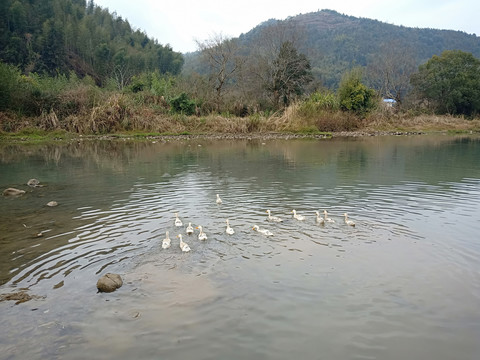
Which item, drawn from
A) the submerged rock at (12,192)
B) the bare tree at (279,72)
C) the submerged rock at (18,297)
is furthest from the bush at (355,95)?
the submerged rock at (18,297)

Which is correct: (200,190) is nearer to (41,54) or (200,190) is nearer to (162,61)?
(41,54)

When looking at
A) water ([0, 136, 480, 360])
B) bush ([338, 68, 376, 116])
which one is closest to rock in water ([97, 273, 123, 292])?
water ([0, 136, 480, 360])

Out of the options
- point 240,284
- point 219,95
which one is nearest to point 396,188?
point 240,284

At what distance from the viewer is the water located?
512 centimetres

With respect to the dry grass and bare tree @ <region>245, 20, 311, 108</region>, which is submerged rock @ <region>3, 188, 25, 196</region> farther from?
bare tree @ <region>245, 20, 311, 108</region>

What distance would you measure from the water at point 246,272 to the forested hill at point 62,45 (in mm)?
51515

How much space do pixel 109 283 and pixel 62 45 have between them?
238ft

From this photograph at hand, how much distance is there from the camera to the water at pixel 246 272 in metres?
5.12

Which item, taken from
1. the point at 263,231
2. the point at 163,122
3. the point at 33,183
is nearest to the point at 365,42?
the point at 163,122

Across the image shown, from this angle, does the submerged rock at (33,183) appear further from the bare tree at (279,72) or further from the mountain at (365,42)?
the mountain at (365,42)

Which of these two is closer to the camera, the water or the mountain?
the water

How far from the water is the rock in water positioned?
17cm

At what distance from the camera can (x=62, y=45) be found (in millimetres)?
67938

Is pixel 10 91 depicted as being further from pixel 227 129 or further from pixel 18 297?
pixel 18 297
